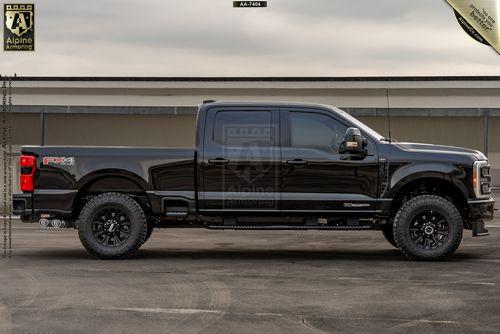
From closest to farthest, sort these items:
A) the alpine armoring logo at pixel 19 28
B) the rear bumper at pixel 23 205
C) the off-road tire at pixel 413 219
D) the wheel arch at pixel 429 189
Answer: the off-road tire at pixel 413 219
the wheel arch at pixel 429 189
the rear bumper at pixel 23 205
the alpine armoring logo at pixel 19 28

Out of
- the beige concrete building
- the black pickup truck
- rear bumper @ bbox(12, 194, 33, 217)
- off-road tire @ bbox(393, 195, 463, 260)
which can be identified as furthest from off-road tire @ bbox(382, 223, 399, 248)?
the beige concrete building

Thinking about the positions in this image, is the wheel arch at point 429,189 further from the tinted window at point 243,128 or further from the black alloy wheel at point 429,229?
the tinted window at point 243,128

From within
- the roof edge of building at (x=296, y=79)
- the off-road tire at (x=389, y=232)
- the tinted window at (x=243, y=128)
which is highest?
the roof edge of building at (x=296, y=79)

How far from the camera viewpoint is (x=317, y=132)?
11961 mm

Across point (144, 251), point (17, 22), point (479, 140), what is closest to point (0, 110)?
point (17, 22)

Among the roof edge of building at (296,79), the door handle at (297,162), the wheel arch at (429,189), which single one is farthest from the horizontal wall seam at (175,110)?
the door handle at (297,162)

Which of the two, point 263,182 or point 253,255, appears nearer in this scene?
point 263,182

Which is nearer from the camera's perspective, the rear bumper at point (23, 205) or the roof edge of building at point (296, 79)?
the rear bumper at point (23, 205)

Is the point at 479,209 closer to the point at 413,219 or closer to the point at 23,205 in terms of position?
the point at 413,219

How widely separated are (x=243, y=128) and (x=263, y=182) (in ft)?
2.77

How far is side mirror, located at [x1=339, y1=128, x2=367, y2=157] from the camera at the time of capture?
11469 millimetres

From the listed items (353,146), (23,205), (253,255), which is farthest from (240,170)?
(23,205)

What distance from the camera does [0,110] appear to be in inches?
1608

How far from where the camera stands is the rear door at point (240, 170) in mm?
11844
